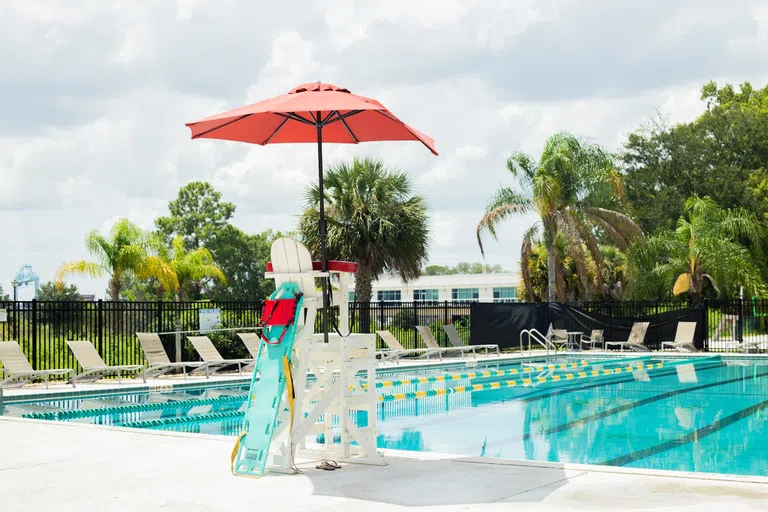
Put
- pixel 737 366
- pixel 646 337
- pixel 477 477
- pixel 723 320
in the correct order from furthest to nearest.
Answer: pixel 723 320
pixel 646 337
pixel 737 366
pixel 477 477

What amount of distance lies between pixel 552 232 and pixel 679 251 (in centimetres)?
729

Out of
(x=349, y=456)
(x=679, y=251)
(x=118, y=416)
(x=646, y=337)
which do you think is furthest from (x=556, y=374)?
(x=679, y=251)

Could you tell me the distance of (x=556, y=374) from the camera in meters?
19.0

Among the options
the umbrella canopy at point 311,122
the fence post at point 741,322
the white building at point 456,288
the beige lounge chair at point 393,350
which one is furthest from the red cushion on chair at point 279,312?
the white building at point 456,288

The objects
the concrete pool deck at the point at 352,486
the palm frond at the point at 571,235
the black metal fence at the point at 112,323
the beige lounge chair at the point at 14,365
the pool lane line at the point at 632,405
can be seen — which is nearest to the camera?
the concrete pool deck at the point at 352,486

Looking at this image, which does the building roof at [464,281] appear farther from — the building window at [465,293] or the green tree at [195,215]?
the green tree at [195,215]

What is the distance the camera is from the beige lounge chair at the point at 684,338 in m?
24.4

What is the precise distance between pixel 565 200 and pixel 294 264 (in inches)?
914

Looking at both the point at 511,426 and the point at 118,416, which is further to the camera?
the point at 118,416

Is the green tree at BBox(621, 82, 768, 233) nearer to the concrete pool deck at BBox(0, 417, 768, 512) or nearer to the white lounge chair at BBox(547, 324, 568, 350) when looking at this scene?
the white lounge chair at BBox(547, 324, 568, 350)

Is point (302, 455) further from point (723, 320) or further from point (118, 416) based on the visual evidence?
point (723, 320)

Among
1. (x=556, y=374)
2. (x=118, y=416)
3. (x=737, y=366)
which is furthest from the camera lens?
(x=737, y=366)

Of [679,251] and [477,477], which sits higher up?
[679,251]

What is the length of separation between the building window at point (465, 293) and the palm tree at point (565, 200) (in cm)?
3532
